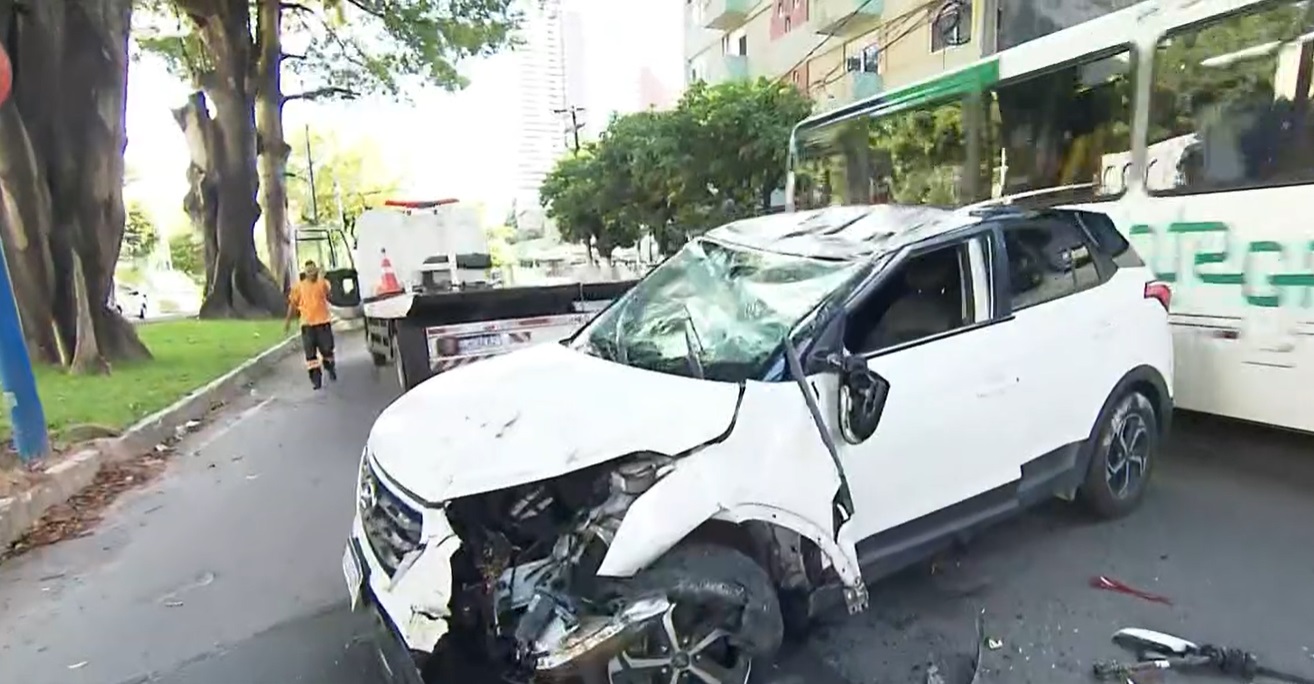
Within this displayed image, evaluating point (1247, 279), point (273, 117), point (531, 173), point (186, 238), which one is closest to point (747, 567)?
point (1247, 279)

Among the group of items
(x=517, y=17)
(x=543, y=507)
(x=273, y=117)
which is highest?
(x=517, y=17)

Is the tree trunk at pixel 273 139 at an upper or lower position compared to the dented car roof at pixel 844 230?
upper

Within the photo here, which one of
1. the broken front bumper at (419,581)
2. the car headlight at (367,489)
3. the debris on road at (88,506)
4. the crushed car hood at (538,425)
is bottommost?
the debris on road at (88,506)

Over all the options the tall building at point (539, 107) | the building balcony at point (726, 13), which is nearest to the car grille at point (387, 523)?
the building balcony at point (726, 13)

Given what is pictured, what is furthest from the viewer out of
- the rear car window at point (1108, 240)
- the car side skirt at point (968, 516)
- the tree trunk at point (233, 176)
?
the tree trunk at point (233, 176)

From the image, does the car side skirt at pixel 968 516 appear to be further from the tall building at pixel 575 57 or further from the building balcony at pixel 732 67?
the tall building at pixel 575 57

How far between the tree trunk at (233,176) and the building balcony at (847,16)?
14135 millimetres

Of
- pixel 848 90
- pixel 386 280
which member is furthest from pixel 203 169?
pixel 848 90

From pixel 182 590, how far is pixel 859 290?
12.7ft

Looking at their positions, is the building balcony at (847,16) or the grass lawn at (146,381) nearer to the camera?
the grass lawn at (146,381)

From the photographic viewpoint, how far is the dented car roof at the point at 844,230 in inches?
156

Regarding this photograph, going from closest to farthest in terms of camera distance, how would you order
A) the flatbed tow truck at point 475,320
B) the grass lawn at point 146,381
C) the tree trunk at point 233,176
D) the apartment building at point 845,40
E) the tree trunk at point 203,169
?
the flatbed tow truck at point 475,320 → the grass lawn at point 146,381 → the apartment building at point 845,40 → the tree trunk at point 233,176 → the tree trunk at point 203,169

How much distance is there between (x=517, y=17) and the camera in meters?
22.1

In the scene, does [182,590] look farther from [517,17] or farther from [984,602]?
[517,17]
